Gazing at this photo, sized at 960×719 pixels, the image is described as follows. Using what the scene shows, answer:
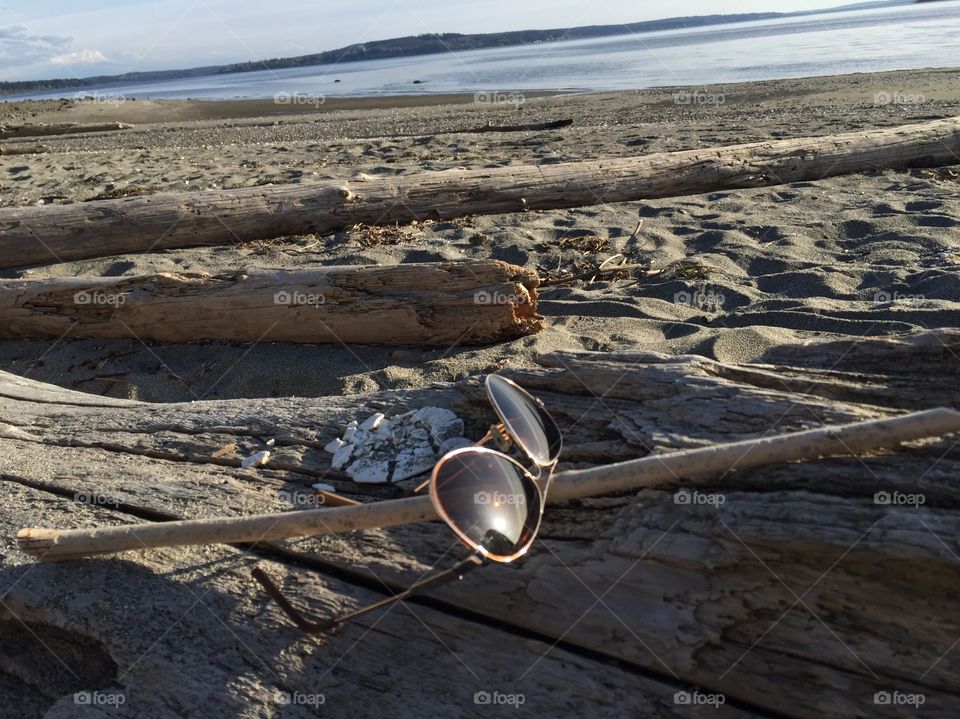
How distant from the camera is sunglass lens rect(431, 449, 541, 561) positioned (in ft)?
5.21

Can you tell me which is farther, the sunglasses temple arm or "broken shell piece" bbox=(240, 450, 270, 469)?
"broken shell piece" bbox=(240, 450, 270, 469)

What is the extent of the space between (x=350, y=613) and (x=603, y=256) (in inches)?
165

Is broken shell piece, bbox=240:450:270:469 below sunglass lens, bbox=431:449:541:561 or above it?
below

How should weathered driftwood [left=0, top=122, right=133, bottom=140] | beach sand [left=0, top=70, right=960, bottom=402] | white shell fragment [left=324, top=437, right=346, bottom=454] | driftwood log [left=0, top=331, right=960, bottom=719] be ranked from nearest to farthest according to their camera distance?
1. driftwood log [left=0, top=331, right=960, bottom=719]
2. white shell fragment [left=324, top=437, right=346, bottom=454]
3. beach sand [left=0, top=70, right=960, bottom=402]
4. weathered driftwood [left=0, top=122, right=133, bottom=140]

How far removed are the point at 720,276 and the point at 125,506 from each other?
3961 millimetres

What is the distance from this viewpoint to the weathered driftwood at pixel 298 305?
163 inches

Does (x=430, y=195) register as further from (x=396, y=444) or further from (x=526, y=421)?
(x=526, y=421)

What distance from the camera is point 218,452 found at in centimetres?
232

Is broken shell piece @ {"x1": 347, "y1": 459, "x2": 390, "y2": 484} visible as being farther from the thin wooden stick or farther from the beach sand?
the beach sand

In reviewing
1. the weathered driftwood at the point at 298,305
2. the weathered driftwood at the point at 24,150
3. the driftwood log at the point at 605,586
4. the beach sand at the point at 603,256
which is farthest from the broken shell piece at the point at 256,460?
the weathered driftwood at the point at 24,150

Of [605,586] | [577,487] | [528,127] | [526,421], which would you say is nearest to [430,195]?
[526,421]

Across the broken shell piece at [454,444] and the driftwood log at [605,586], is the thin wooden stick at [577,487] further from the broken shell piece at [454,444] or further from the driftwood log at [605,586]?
the broken shell piece at [454,444]

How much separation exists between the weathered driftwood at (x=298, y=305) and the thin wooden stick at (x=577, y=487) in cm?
244

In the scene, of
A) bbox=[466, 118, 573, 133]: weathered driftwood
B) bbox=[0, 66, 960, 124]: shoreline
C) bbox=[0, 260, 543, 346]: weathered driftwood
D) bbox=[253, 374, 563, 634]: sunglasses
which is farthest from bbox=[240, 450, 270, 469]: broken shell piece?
bbox=[0, 66, 960, 124]: shoreline
